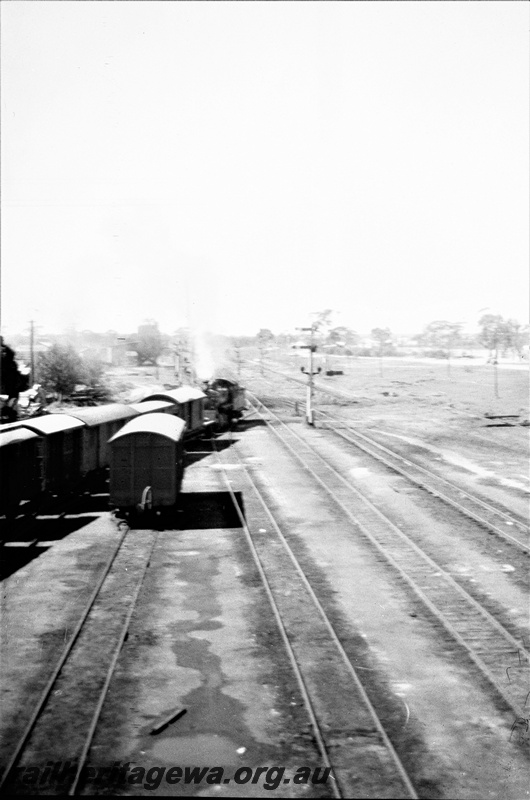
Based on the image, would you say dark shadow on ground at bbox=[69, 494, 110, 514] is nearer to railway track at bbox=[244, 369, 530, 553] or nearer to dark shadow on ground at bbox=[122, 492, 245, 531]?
dark shadow on ground at bbox=[122, 492, 245, 531]

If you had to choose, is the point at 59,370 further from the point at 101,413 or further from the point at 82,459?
the point at 82,459

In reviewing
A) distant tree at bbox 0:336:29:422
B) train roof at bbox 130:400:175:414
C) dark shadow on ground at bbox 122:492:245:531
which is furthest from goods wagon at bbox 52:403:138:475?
distant tree at bbox 0:336:29:422

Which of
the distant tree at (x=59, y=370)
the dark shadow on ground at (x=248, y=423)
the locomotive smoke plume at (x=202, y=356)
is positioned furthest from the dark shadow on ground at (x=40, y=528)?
the distant tree at (x=59, y=370)

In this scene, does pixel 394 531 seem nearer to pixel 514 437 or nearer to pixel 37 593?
pixel 37 593

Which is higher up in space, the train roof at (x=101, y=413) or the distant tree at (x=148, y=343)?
the distant tree at (x=148, y=343)


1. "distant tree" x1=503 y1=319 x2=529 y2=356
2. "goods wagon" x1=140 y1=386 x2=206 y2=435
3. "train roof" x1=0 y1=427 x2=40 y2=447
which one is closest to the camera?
"train roof" x1=0 y1=427 x2=40 y2=447

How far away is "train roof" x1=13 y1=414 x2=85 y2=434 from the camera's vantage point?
64.2 ft

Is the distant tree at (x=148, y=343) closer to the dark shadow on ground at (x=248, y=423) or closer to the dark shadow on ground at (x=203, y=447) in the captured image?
the dark shadow on ground at (x=248, y=423)

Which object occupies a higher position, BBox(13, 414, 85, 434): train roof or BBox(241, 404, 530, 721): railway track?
BBox(13, 414, 85, 434): train roof

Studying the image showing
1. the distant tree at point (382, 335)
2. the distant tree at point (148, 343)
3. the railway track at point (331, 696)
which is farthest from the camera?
the distant tree at point (382, 335)

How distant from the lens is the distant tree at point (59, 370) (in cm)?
5469

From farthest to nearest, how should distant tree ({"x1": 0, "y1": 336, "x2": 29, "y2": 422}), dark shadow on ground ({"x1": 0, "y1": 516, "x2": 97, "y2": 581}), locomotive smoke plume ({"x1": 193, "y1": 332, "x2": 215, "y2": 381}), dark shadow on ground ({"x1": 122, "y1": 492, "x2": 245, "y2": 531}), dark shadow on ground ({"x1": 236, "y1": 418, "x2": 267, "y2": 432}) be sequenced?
locomotive smoke plume ({"x1": 193, "y1": 332, "x2": 215, "y2": 381}) < dark shadow on ground ({"x1": 236, "y1": 418, "x2": 267, "y2": 432}) < distant tree ({"x1": 0, "y1": 336, "x2": 29, "y2": 422}) < dark shadow on ground ({"x1": 122, "y1": 492, "x2": 245, "y2": 531}) < dark shadow on ground ({"x1": 0, "y1": 516, "x2": 97, "y2": 581})

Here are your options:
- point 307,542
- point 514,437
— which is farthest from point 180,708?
point 514,437

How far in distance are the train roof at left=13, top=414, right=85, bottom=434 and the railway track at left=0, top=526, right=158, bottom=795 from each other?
5.79 metres
